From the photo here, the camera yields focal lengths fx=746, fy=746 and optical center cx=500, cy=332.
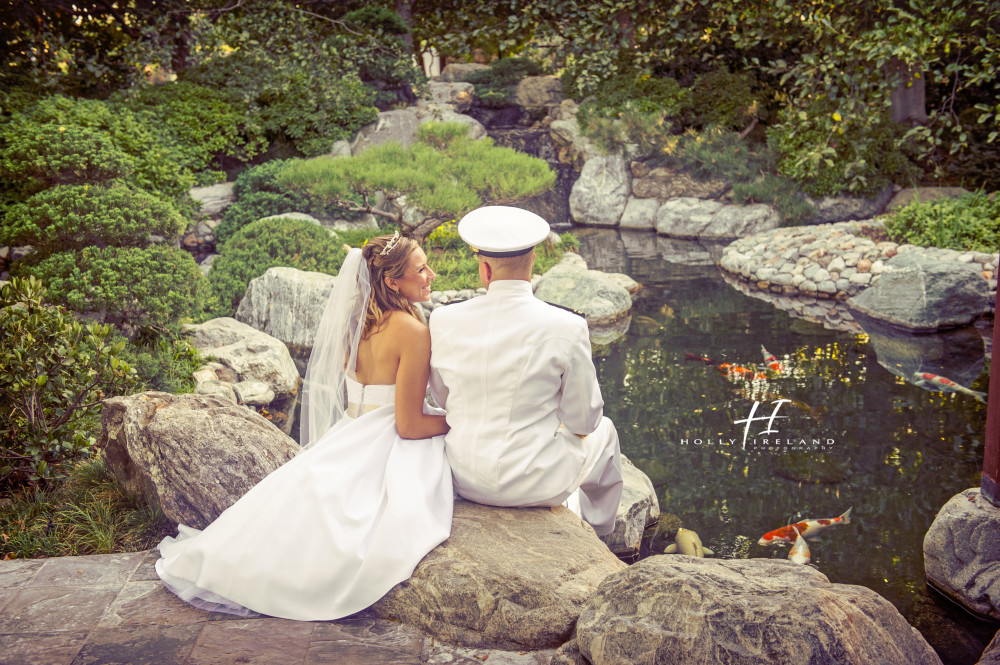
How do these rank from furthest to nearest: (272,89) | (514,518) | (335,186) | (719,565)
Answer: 1. (272,89)
2. (335,186)
3. (514,518)
4. (719,565)

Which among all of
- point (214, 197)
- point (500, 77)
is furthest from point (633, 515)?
point (500, 77)

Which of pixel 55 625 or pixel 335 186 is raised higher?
pixel 335 186

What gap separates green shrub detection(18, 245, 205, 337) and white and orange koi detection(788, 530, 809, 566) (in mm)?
4978

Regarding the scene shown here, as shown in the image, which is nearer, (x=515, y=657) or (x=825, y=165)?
(x=515, y=657)

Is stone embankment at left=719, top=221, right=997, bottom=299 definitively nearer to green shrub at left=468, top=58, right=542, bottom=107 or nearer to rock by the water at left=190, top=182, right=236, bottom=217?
green shrub at left=468, top=58, right=542, bottom=107

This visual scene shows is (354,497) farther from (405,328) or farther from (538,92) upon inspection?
(538,92)

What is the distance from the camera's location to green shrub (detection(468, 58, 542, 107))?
16.6 metres

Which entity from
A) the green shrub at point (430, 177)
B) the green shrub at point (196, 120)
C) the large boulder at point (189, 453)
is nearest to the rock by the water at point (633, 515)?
the large boulder at point (189, 453)

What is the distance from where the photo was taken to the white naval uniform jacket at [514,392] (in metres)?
2.79

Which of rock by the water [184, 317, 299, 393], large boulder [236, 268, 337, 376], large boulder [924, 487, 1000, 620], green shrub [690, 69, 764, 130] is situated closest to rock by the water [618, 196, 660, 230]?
green shrub [690, 69, 764, 130]

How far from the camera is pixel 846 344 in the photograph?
762 cm

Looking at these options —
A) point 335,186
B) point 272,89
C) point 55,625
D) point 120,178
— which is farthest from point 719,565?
point 272,89

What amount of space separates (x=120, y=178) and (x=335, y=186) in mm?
2473

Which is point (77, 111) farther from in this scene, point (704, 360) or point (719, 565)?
point (719, 565)
